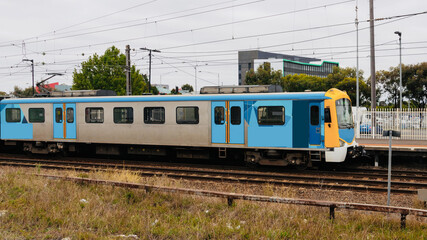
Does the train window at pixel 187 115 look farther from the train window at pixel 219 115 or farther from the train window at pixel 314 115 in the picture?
the train window at pixel 314 115

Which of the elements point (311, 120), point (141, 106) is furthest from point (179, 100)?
point (311, 120)

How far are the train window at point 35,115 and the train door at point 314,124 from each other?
1256 centimetres

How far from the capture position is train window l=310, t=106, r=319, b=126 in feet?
44.0

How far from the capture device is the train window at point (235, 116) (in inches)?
570

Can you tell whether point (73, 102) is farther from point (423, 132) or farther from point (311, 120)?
point (423, 132)

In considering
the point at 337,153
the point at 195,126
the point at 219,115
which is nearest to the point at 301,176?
the point at 337,153

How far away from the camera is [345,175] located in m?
13.7

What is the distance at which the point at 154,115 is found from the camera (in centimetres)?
1614

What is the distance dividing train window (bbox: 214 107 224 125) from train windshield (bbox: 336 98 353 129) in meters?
4.26

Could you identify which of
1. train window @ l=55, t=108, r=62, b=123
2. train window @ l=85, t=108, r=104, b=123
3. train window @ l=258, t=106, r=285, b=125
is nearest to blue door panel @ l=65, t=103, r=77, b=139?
train window @ l=55, t=108, r=62, b=123

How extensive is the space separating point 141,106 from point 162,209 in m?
8.67

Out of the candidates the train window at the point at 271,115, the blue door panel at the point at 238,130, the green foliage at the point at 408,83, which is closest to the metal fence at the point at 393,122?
the train window at the point at 271,115

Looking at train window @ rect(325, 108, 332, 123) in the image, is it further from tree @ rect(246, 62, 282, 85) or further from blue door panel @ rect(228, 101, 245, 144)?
tree @ rect(246, 62, 282, 85)

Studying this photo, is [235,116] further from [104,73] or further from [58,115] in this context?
[104,73]
